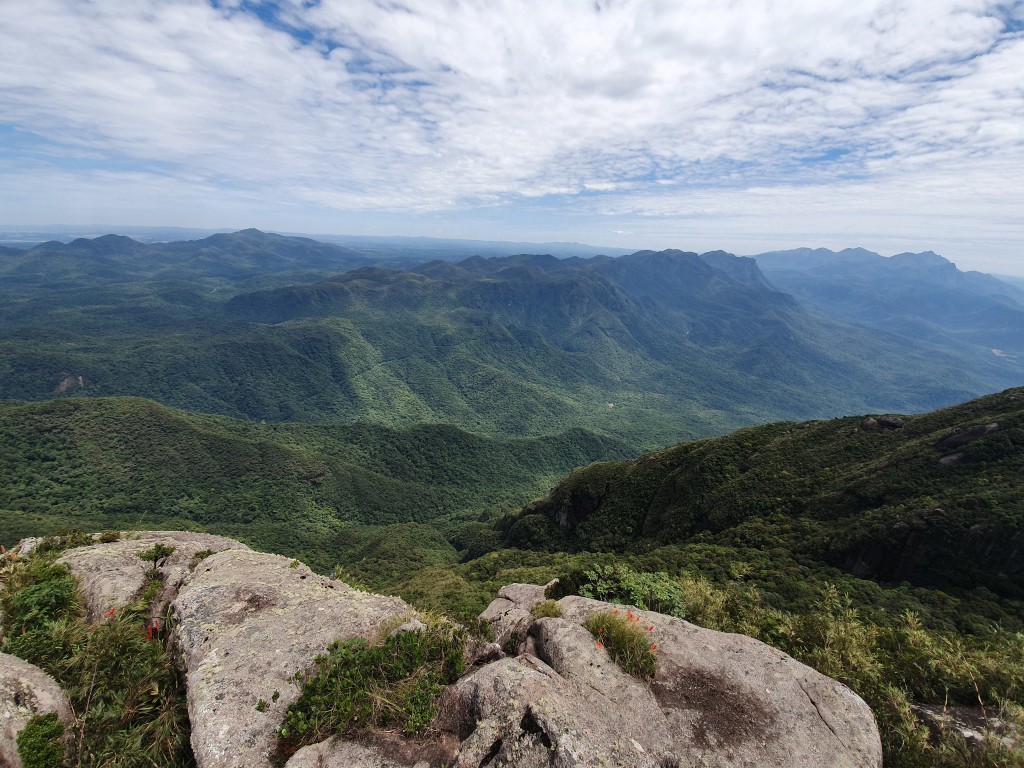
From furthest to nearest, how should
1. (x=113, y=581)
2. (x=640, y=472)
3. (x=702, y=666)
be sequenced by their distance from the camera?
(x=640, y=472) → (x=113, y=581) → (x=702, y=666)

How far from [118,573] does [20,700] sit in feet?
29.4

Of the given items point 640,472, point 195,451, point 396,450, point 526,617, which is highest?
point 526,617

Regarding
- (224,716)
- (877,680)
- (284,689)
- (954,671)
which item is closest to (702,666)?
(877,680)

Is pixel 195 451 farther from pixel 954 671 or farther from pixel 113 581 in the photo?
pixel 954 671

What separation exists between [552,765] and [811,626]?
15.8 m

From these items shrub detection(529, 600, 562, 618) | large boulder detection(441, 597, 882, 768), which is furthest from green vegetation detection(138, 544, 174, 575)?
shrub detection(529, 600, 562, 618)

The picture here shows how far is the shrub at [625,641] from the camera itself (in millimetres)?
12766

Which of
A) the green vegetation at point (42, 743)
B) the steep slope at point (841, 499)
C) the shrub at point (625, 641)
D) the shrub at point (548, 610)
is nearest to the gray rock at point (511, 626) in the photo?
the shrub at point (548, 610)

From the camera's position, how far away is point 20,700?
32.2 ft

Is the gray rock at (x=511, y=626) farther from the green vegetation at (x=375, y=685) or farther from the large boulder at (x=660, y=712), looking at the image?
the green vegetation at (x=375, y=685)

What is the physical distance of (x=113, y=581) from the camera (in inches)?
655

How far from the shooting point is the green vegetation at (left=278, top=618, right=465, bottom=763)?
34.0 ft

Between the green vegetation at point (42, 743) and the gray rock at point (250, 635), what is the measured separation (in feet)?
7.96

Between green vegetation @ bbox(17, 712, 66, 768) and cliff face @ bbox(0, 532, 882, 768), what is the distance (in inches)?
13.5
